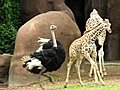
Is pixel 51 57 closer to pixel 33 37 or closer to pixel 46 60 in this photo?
pixel 46 60

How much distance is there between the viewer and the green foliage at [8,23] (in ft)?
56.0

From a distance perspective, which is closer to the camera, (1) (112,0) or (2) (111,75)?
(2) (111,75)

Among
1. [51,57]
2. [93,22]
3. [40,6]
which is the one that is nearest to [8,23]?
[40,6]

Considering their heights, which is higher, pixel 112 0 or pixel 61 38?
pixel 112 0

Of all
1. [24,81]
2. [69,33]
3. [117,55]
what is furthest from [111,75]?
[117,55]

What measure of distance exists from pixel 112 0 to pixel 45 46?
9.33 m

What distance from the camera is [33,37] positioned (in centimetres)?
1383

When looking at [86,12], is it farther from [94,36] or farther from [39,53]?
[39,53]

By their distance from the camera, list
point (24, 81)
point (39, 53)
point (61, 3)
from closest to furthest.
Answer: point (39, 53), point (24, 81), point (61, 3)

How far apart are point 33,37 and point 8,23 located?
380 cm

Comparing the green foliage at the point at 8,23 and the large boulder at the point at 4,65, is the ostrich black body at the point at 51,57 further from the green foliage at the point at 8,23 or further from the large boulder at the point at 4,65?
the green foliage at the point at 8,23

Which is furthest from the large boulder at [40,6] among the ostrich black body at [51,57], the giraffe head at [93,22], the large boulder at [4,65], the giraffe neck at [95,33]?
the ostrich black body at [51,57]

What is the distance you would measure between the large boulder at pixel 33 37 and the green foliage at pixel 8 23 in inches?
107

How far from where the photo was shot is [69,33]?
14.5m
